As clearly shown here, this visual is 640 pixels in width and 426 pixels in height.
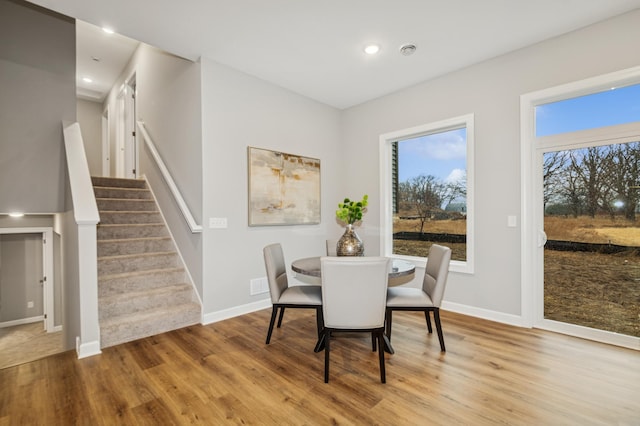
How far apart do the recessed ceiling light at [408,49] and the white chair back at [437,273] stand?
6.54ft

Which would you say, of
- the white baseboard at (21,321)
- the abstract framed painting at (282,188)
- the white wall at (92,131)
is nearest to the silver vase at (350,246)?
the abstract framed painting at (282,188)

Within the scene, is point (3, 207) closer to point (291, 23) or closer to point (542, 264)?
point (291, 23)

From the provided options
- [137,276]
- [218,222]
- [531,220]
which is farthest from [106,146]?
[531,220]

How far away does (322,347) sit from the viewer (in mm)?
2543

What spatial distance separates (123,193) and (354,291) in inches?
165

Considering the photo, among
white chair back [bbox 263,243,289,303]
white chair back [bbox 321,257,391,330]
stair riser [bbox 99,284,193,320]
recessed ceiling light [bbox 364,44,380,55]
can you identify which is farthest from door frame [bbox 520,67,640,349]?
stair riser [bbox 99,284,193,320]

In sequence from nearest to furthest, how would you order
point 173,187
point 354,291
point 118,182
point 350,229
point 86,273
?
1. point 354,291
2. point 86,273
3. point 350,229
4. point 173,187
5. point 118,182

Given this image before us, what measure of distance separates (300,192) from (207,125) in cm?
146

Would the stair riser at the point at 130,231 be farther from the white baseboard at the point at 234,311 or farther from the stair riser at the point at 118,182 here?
the white baseboard at the point at 234,311

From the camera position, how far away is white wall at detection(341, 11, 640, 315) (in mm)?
Answer: 2596

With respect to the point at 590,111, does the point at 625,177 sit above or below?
below

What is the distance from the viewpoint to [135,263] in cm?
347

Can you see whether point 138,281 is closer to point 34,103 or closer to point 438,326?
point 34,103

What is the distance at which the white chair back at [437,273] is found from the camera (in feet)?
8.07
